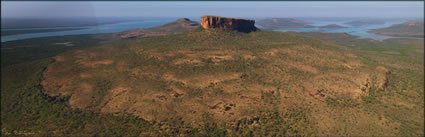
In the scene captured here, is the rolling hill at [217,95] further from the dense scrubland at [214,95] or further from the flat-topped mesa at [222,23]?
the flat-topped mesa at [222,23]

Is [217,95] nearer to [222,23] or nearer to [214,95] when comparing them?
[214,95]

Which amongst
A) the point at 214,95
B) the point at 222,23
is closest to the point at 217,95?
the point at 214,95

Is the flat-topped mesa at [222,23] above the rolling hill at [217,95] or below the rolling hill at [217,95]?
above

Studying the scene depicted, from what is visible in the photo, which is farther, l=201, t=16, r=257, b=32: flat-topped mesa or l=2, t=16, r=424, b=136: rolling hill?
l=201, t=16, r=257, b=32: flat-topped mesa

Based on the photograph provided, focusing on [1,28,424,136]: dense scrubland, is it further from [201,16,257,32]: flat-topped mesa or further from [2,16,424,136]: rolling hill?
[201,16,257,32]: flat-topped mesa

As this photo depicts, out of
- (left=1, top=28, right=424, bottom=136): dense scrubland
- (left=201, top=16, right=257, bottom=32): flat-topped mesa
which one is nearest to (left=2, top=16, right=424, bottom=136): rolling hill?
(left=1, top=28, right=424, bottom=136): dense scrubland

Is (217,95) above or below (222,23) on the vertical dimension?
below

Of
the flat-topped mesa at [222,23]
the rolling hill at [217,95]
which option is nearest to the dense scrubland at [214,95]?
the rolling hill at [217,95]

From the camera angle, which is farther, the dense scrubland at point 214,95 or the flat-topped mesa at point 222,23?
the flat-topped mesa at point 222,23

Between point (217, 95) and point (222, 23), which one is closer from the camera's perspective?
point (217, 95)
